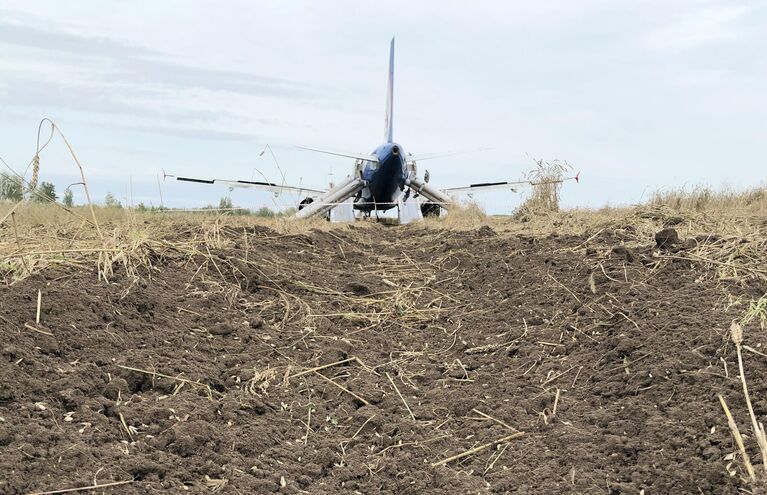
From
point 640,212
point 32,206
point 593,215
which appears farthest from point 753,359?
point 32,206

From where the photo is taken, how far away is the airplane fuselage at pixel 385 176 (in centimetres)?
2152

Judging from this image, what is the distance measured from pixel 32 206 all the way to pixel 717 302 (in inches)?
275

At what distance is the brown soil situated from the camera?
95.3 inches

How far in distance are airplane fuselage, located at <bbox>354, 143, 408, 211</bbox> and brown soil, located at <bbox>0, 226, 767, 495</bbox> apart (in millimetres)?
16661

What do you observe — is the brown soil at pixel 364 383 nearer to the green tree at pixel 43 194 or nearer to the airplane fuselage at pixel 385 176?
the green tree at pixel 43 194

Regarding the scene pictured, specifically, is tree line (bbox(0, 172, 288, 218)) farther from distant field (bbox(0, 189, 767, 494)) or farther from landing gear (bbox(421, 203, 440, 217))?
landing gear (bbox(421, 203, 440, 217))

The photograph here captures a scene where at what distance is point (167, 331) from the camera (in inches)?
140

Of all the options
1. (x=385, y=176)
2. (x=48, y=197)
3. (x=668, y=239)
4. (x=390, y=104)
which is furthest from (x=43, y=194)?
(x=390, y=104)

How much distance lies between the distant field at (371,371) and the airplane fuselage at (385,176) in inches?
637

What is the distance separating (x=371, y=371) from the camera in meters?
3.70

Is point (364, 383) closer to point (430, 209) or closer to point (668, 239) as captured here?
point (668, 239)

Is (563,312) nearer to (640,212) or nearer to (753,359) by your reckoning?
(753,359)

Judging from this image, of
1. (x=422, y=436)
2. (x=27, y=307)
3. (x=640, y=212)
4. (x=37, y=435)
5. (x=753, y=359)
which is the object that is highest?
(x=640, y=212)

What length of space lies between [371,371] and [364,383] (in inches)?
7.4
